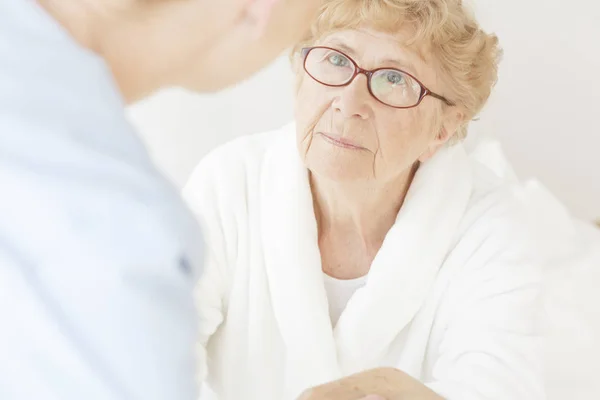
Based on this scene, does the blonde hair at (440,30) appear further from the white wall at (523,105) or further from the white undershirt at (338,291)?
the white wall at (523,105)

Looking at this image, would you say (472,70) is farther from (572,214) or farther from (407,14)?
(572,214)

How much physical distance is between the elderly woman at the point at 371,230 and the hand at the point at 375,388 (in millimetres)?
81

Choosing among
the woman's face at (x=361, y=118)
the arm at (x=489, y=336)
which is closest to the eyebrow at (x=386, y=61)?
the woman's face at (x=361, y=118)

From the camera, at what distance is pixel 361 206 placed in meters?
0.98

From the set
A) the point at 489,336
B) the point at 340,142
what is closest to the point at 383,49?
the point at 340,142

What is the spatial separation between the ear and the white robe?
2 cm

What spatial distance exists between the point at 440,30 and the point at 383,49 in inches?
A: 2.6

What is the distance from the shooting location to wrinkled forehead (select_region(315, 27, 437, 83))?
2.97ft

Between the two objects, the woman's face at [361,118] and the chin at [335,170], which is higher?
the woman's face at [361,118]

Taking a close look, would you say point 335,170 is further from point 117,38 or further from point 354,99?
point 117,38

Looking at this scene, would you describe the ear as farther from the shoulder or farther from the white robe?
the shoulder

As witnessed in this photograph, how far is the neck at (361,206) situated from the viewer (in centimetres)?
97

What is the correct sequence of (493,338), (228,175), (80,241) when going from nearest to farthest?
(80,241)
(493,338)
(228,175)

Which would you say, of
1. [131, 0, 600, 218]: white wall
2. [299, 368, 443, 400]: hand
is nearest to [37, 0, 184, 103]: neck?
[299, 368, 443, 400]: hand
